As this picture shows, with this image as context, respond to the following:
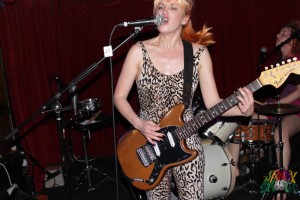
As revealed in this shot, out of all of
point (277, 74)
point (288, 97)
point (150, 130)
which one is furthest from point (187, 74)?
point (288, 97)

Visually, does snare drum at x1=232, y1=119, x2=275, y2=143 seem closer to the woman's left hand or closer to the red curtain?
the red curtain

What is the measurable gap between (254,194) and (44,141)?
3131mm

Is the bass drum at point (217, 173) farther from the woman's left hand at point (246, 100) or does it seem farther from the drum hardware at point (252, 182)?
the woman's left hand at point (246, 100)

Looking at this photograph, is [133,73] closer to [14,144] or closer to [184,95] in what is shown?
[184,95]

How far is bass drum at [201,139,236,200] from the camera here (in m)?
3.94

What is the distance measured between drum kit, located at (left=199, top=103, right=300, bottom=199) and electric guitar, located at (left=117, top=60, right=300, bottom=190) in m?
1.46

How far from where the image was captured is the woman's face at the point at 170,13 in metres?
2.38

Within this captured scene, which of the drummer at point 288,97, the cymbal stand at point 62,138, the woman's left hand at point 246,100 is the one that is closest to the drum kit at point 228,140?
the drummer at point 288,97

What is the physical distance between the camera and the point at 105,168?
19.2 feet

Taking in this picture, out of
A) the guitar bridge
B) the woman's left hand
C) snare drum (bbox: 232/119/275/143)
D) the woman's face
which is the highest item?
the woman's face

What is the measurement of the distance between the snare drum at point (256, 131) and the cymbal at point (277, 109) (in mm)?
263

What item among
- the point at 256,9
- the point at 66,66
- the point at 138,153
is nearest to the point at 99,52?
the point at 66,66

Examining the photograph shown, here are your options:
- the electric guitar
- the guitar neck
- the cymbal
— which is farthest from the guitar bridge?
the cymbal

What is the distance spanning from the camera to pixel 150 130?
2428 mm
